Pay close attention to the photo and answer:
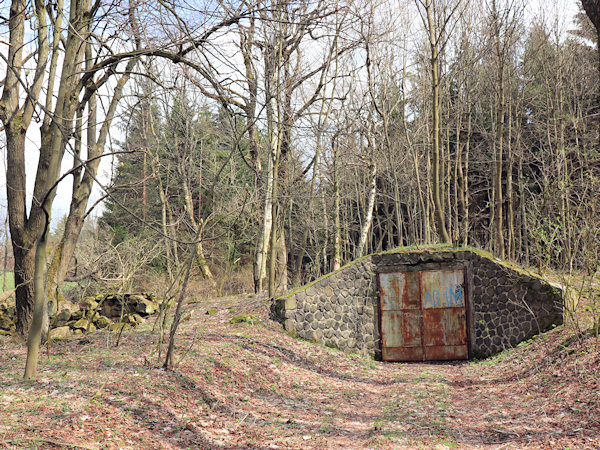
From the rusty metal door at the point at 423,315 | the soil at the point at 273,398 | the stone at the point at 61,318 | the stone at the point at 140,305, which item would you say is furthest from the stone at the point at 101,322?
the rusty metal door at the point at 423,315

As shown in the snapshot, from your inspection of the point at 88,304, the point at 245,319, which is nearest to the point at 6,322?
the point at 88,304

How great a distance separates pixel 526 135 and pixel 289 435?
Answer: 20.3 meters

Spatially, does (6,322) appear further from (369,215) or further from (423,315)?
(369,215)

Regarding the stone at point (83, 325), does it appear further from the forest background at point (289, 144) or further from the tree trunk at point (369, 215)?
the tree trunk at point (369, 215)

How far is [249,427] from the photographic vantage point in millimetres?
5152

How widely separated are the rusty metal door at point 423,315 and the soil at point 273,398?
1.78 metres

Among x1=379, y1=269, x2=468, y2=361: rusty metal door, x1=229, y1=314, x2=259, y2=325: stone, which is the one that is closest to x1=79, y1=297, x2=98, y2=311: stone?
x1=229, y1=314, x2=259, y2=325: stone

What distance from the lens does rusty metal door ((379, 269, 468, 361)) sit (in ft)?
36.3

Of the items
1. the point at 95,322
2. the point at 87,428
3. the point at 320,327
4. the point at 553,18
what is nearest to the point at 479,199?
the point at 553,18

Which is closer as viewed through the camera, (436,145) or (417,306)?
(417,306)

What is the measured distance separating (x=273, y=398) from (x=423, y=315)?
18.8 ft

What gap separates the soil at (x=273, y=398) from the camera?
4383mm

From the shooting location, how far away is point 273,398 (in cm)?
653

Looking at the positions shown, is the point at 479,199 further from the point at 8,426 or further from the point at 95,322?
the point at 8,426
